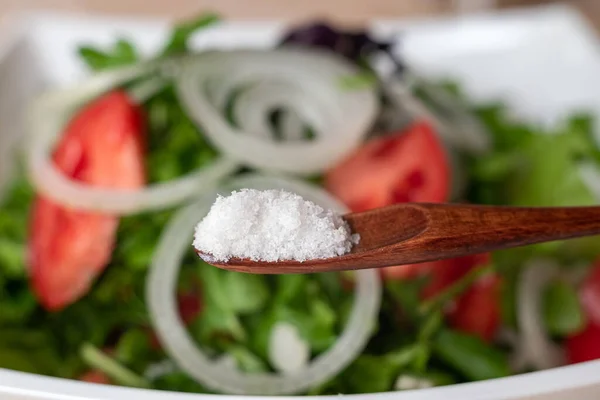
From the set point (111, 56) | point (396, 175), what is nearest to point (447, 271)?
point (396, 175)

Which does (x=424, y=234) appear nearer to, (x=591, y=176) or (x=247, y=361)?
(x=247, y=361)

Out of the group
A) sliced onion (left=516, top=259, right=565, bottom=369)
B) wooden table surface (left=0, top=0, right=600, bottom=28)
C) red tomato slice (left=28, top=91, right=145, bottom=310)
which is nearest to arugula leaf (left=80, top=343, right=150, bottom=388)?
red tomato slice (left=28, top=91, right=145, bottom=310)

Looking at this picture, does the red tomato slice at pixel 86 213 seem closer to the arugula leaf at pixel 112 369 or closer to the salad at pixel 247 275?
the salad at pixel 247 275

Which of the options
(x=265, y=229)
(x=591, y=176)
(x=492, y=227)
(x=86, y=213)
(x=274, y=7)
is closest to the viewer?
(x=265, y=229)

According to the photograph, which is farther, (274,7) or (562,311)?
(274,7)

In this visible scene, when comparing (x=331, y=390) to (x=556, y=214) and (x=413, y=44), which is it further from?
(x=413, y=44)

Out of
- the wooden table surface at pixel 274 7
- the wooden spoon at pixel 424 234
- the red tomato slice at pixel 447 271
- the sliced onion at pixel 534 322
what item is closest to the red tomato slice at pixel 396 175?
the red tomato slice at pixel 447 271

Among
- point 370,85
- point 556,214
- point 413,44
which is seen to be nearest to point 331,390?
point 556,214
